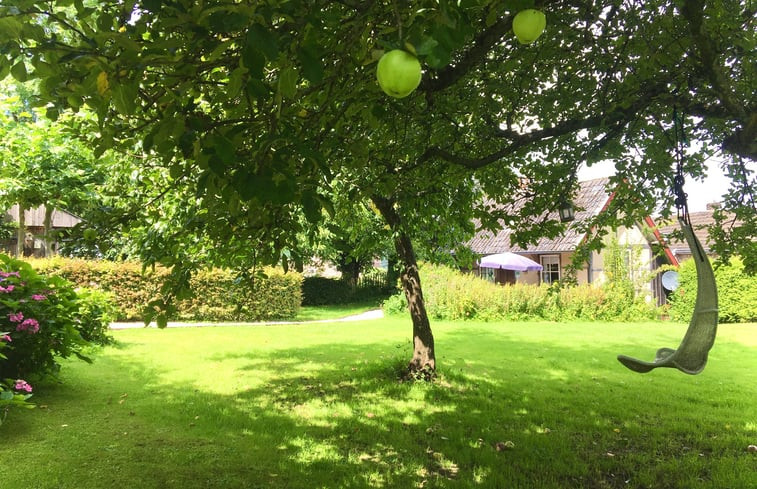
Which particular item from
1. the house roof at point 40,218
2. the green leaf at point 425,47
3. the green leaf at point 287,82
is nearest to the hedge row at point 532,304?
the house roof at point 40,218

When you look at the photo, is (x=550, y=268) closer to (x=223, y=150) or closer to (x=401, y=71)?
(x=223, y=150)

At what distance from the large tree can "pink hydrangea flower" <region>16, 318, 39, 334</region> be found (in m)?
2.20

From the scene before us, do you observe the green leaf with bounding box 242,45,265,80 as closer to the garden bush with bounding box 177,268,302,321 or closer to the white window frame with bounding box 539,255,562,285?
the garden bush with bounding box 177,268,302,321

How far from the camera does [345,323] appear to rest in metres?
15.1

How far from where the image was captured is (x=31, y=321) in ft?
15.4

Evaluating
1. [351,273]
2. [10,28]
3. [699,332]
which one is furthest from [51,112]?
[351,273]

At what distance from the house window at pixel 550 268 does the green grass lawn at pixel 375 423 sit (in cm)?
1124

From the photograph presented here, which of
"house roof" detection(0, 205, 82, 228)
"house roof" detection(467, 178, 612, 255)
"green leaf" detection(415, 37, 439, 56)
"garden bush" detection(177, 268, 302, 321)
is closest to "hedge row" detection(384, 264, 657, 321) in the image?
"house roof" detection(467, 178, 612, 255)

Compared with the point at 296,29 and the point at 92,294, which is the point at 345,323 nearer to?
the point at 92,294

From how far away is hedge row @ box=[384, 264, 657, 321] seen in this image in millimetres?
15750

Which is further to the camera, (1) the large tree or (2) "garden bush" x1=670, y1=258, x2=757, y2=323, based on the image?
(2) "garden bush" x1=670, y1=258, x2=757, y2=323

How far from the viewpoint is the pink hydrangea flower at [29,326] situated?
15.3ft

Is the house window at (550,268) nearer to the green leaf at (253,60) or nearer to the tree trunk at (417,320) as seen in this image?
the tree trunk at (417,320)

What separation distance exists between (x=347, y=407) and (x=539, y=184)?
11.9 ft
